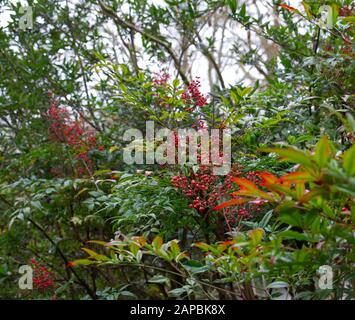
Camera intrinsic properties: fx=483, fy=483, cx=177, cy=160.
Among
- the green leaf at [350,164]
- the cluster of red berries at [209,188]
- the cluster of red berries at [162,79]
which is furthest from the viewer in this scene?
the cluster of red berries at [162,79]

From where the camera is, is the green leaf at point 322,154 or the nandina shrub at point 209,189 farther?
the nandina shrub at point 209,189

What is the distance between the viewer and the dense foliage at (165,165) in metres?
0.86

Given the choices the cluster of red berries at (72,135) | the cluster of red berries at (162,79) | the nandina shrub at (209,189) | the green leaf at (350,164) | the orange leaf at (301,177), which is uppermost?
the cluster of red berries at (162,79)

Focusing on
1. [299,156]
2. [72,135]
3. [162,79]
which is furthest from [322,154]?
[72,135]

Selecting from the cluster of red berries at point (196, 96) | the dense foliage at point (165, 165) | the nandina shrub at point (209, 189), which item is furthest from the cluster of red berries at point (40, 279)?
the cluster of red berries at point (196, 96)

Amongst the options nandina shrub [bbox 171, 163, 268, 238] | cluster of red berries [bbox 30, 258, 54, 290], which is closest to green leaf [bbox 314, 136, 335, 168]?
nandina shrub [bbox 171, 163, 268, 238]

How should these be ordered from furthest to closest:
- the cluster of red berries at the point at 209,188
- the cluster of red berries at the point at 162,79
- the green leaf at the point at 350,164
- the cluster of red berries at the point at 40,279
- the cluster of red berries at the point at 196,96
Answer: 1. the cluster of red berries at the point at 40,279
2. the cluster of red berries at the point at 162,79
3. the cluster of red berries at the point at 196,96
4. the cluster of red berries at the point at 209,188
5. the green leaf at the point at 350,164

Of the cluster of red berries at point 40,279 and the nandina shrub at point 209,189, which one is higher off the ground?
the nandina shrub at point 209,189

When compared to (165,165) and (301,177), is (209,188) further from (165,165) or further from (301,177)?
(301,177)

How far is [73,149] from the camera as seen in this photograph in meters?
1.92

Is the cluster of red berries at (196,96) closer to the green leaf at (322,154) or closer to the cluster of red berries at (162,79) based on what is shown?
the cluster of red berries at (162,79)

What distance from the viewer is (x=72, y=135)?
191 cm

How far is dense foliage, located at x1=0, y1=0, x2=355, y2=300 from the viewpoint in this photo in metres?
0.86

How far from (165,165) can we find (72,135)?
735mm
